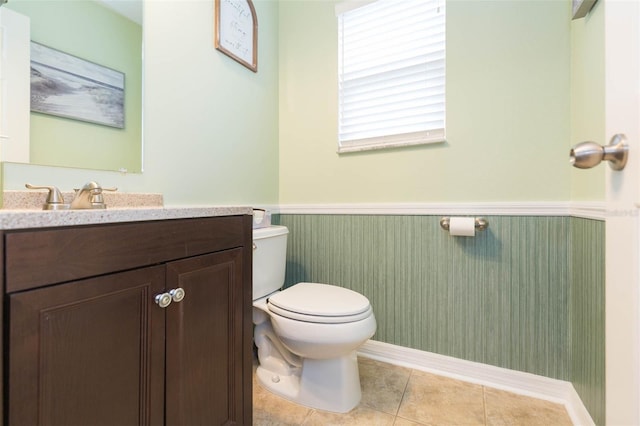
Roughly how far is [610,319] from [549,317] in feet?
3.54

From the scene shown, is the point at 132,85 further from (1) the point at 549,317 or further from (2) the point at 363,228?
(1) the point at 549,317

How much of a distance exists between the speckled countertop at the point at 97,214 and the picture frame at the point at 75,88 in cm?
28

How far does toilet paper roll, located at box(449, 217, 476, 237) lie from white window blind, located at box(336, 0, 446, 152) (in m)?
0.42

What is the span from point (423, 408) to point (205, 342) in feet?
3.24

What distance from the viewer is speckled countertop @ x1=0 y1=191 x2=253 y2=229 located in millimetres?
485

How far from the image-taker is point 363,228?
166 centimetres

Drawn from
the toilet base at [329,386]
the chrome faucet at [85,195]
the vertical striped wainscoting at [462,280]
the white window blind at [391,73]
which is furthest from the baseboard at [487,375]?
the chrome faucet at [85,195]

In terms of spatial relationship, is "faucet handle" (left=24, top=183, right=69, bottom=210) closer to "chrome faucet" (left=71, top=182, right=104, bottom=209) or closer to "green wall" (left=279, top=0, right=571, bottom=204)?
"chrome faucet" (left=71, top=182, right=104, bottom=209)

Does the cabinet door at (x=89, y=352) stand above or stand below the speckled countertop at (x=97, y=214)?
below

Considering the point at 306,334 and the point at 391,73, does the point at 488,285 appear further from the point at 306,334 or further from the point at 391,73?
the point at 391,73

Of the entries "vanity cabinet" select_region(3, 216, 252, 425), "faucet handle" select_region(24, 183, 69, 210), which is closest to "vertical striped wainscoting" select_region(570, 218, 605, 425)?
"vanity cabinet" select_region(3, 216, 252, 425)

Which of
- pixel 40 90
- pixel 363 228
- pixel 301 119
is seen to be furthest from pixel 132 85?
pixel 363 228

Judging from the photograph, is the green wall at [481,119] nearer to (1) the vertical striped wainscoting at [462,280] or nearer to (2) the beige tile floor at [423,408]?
(1) the vertical striped wainscoting at [462,280]

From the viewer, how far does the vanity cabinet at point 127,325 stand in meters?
0.50
